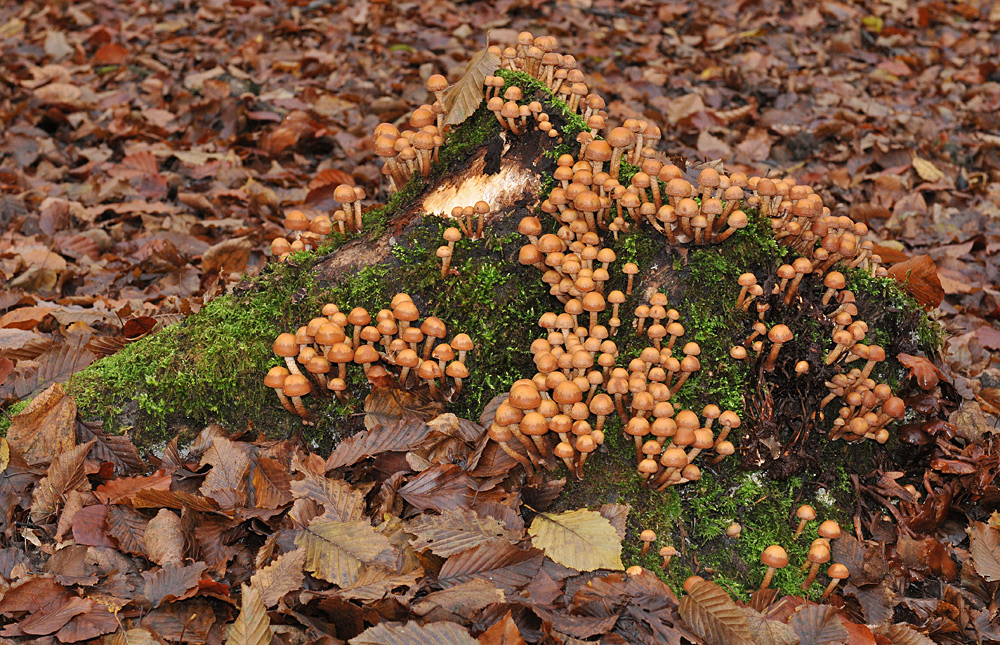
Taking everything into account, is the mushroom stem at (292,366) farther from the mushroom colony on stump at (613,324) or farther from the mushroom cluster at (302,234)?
the mushroom cluster at (302,234)

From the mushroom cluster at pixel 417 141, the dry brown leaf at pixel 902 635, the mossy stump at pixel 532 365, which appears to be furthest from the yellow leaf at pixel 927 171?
the dry brown leaf at pixel 902 635

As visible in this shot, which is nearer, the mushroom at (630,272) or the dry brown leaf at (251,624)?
the dry brown leaf at (251,624)

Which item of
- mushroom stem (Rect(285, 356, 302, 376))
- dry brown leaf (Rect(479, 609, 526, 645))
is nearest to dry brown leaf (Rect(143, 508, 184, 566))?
mushroom stem (Rect(285, 356, 302, 376))

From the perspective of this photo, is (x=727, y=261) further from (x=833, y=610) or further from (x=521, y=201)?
(x=833, y=610)

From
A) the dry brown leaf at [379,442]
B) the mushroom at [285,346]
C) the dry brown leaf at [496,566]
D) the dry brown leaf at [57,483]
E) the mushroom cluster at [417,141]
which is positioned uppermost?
the mushroom cluster at [417,141]

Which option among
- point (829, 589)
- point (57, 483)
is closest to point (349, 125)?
point (57, 483)
